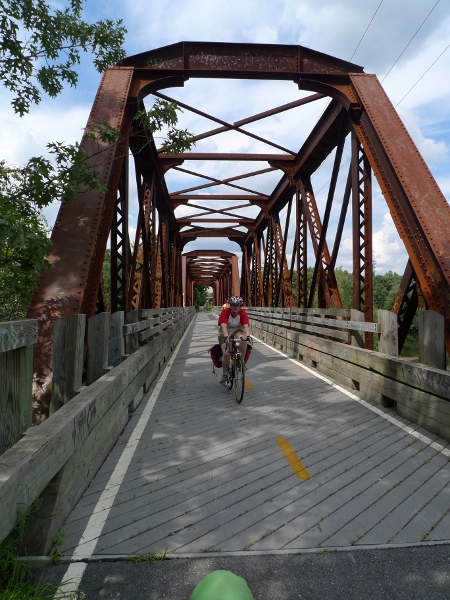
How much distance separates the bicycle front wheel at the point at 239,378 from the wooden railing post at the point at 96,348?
2.49 meters

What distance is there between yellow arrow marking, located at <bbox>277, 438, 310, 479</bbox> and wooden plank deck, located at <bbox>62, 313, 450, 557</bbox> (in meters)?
0.05

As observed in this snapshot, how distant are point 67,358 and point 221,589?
2632mm

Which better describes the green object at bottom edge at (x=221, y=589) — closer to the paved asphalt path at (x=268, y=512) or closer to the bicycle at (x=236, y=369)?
the paved asphalt path at (x=268, y=512)

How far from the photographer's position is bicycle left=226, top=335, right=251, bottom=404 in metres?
6.75

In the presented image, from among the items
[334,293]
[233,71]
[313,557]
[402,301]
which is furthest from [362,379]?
[233,71]

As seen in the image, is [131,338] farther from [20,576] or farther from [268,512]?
[20,576]

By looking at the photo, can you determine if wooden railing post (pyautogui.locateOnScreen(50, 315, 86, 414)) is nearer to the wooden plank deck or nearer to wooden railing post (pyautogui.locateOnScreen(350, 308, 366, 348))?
the wooden plank deck

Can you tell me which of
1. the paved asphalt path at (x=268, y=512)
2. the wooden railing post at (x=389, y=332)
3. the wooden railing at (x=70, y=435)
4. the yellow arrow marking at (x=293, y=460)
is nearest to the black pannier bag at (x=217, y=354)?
the wooden railing at (x=70, y=435)

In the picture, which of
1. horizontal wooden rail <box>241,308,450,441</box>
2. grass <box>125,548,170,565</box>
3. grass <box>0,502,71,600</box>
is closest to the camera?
grass <box>0,502,71,600</box>

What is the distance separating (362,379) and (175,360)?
638 cm

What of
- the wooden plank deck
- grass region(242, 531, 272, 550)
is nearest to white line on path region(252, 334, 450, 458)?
the wooden plank deck

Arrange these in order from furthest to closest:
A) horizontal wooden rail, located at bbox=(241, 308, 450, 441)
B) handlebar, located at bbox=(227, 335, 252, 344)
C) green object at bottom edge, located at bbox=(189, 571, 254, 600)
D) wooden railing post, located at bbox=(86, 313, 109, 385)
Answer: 1. handlebar, located at bbox=(227, 335, 252, 344)
2. horizontal wooden rail, located at bbox=(241, 308, 450, 441)
3. wooden railing post, located at bbox=(86, 313, 109, 385)
4. green object at bottom edge, located at bbox=(189, 571, 254, 600)

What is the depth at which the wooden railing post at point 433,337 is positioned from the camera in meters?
5.15

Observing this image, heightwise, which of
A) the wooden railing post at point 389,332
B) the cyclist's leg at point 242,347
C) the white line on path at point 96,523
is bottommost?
the white line on path at point 96,523
